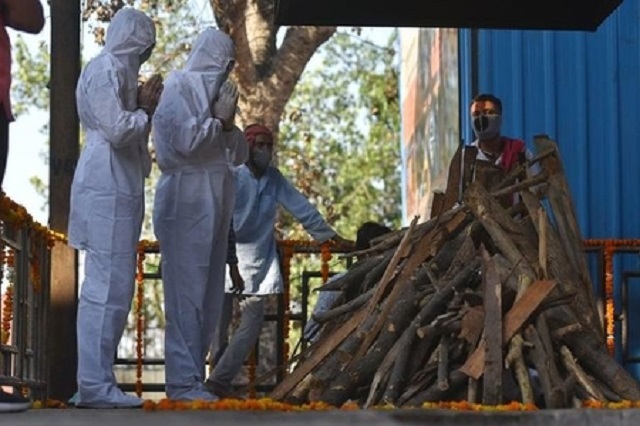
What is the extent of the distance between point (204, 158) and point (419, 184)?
8.24 meters

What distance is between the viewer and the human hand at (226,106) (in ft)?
27.5

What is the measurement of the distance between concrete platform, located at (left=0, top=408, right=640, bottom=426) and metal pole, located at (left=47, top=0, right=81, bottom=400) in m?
2.90

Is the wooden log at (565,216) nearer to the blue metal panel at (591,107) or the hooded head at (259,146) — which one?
the hooded head at (259,146)

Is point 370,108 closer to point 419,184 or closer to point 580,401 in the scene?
point 419,184

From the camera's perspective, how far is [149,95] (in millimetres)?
7711

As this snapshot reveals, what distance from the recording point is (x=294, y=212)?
1080 centimetres

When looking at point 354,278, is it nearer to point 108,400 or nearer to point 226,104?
point 226,104

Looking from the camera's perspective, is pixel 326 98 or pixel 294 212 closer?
pixel 294 212

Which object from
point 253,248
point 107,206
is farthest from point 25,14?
point 253,248

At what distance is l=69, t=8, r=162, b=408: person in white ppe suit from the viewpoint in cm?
745

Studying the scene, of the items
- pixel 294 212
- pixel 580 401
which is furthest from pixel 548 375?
pixel 294 212

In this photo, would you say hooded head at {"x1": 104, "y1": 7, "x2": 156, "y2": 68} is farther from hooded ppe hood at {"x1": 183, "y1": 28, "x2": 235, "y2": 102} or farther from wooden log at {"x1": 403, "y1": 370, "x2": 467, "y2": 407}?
wooden log at {"x1": 403, "y1": 370, "x2": 467, "y2": 407}

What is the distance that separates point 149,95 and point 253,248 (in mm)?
2901

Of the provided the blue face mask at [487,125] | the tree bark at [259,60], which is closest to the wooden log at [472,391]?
the blue face mask at [487,125]
